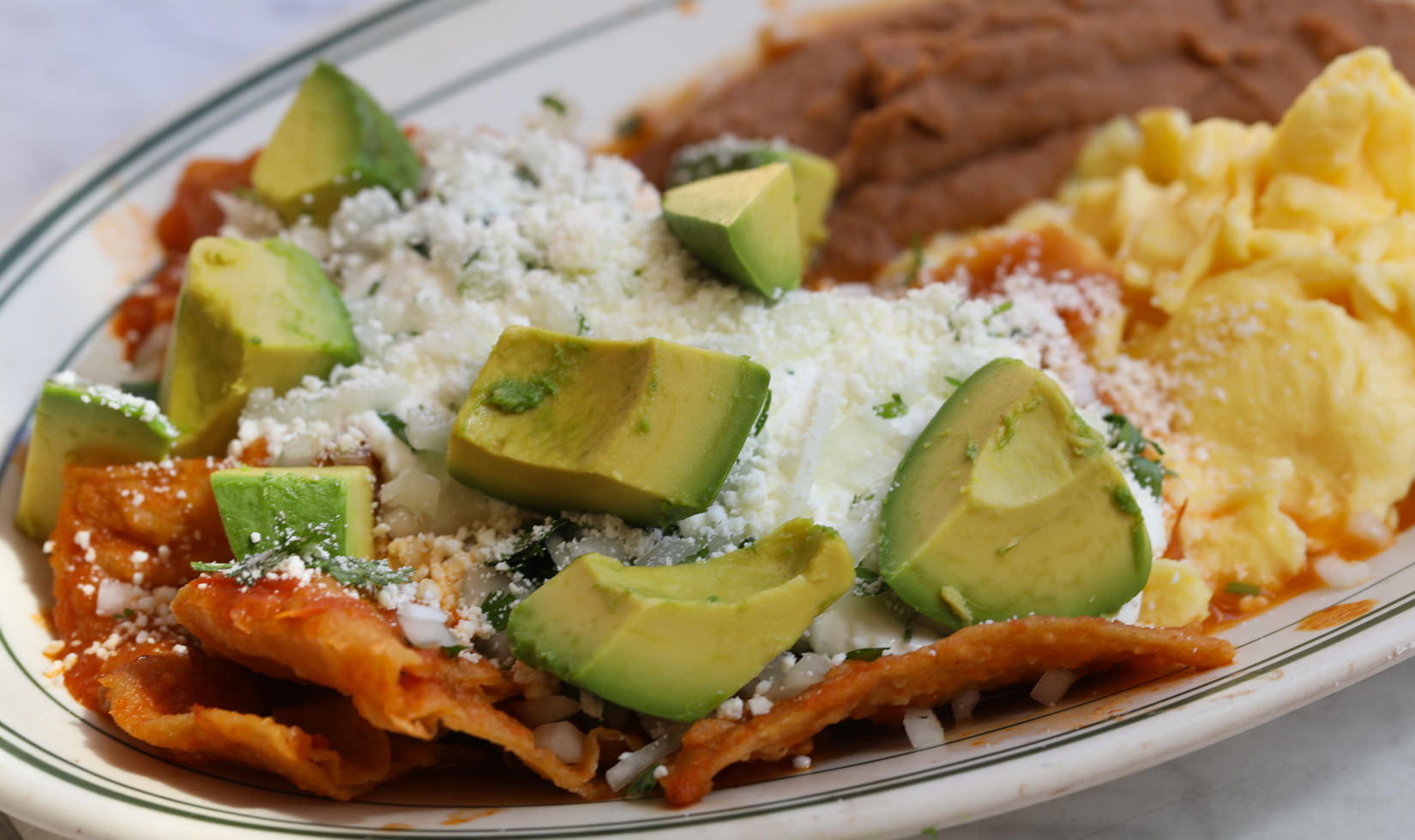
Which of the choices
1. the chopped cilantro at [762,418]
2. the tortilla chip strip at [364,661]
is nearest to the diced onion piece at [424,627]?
the tortilla chip strip at [364,661]

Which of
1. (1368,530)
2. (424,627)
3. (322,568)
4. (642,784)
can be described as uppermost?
(322,568)

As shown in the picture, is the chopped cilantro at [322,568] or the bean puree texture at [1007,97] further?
the bean puree texture at [1007,97]

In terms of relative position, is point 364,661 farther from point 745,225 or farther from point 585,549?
point 745,225

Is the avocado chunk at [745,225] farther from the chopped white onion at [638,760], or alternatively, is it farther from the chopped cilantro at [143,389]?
the chopped cilantro at [143,389]

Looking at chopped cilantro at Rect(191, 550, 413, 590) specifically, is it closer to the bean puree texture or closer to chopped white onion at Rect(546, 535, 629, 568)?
chopped white onion at Rect(546, 535, 629, 568)

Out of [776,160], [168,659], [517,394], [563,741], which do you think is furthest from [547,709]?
[776,160]

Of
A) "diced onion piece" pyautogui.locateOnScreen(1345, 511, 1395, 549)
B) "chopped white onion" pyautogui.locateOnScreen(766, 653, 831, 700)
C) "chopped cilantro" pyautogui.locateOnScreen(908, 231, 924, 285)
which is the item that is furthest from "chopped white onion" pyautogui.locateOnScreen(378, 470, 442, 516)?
"diced onion piece" pyautogui.locateOnScreen(1345, 511, 1395, 549)
